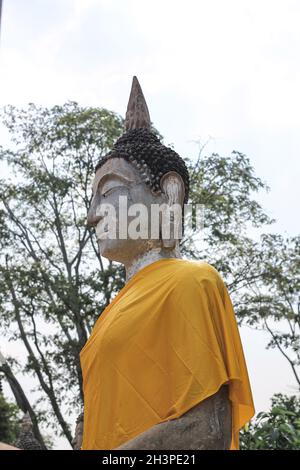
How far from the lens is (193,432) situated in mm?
2732

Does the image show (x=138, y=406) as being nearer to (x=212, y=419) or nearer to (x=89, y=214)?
(x=212, y=419)

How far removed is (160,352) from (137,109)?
1.52 m

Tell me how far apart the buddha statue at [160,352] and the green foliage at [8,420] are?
475 inches

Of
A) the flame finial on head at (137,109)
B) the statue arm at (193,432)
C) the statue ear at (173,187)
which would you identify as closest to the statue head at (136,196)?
the statue ear at (173,187)

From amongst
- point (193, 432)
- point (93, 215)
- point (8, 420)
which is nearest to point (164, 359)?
point (193, 432)

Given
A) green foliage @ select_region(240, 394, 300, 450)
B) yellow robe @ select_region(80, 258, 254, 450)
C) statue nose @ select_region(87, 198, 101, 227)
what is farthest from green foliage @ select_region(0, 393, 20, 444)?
yellow robe @ select_region(80, 258, 254, 450)

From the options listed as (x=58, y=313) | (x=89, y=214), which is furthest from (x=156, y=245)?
(x=58, y=313)

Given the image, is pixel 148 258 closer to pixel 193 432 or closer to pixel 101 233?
pixel 101 233

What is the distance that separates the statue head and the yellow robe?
348mm

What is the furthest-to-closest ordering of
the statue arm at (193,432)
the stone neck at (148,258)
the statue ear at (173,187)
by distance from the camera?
the statue ear at (173,187)
the stone neck at (148,258)
the statue arm at (193,432)

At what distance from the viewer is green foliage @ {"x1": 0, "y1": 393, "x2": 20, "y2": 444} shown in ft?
48.5

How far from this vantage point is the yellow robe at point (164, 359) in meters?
2.87

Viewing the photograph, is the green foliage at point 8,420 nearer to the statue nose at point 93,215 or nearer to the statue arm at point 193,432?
the statue nose at point 93,215
